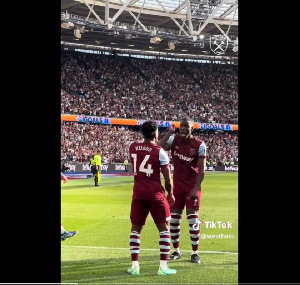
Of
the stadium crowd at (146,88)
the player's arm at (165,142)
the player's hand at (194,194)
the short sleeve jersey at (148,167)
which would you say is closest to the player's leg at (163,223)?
the short sleeve jersey at (148,167)

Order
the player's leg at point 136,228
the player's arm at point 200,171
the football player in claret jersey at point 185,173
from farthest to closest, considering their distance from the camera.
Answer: the football player in claret jersey at point 185,173 < the player's arm at point 200,171 < the player's leg at point 136,228

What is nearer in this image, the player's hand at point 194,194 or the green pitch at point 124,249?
the green pitch at point 124,249

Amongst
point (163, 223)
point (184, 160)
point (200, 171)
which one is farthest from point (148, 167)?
point (184, 160)

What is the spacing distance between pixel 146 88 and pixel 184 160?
40121 mm

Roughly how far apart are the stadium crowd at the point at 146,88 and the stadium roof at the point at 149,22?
2.21 m

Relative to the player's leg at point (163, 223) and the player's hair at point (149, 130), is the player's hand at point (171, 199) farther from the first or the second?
the player's hair at point (149, 130)

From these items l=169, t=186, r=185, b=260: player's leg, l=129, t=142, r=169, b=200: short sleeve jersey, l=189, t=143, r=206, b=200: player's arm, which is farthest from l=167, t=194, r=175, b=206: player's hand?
l=169, t=186, r=185, b=260: player's leg

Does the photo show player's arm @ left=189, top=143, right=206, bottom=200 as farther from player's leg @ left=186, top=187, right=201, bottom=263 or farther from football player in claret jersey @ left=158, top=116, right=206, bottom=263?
player's leg @ left=186, top=187, right=201, bottom=263

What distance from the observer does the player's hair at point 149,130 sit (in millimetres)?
6094

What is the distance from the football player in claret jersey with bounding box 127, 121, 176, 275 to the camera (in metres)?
6.09

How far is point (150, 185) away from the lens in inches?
242
